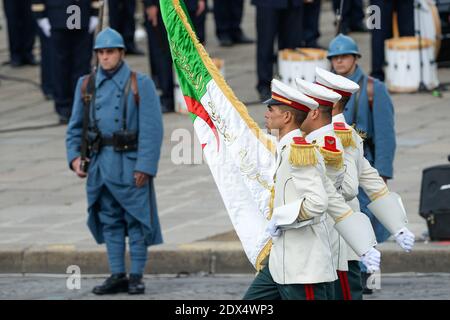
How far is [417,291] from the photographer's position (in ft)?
38.3

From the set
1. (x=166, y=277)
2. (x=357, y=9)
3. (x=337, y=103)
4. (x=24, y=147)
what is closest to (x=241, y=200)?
(x=337, y=103)

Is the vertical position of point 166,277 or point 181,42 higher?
point 181,42

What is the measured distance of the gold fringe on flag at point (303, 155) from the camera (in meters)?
8.38

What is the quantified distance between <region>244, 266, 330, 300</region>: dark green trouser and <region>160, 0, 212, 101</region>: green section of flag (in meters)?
1.78

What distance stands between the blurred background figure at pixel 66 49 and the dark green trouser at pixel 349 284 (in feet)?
31.1

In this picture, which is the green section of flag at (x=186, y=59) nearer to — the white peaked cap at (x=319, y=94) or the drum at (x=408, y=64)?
the white peaked cap at (x=319, y=94)

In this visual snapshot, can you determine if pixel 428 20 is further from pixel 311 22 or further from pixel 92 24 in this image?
pixel 92 24

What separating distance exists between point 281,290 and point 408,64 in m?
10.7

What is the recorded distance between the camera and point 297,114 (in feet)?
28.7

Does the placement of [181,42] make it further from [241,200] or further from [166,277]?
[166,277]

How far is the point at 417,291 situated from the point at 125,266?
7.70ft
